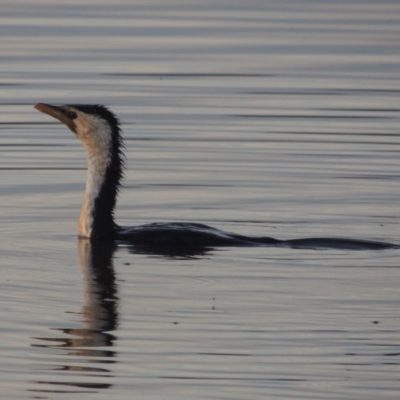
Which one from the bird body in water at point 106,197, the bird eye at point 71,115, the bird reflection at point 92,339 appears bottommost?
the bird reflection at point 92,339

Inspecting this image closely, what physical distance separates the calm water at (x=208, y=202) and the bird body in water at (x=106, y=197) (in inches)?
10.3

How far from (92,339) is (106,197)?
405cm

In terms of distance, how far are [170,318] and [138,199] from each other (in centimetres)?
550

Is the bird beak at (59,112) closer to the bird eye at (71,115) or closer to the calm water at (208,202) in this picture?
the bird eye at (71,115)

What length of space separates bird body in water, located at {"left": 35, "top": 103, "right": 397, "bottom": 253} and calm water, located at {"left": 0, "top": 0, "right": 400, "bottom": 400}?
0.26 meters

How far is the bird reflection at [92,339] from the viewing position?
9555mm

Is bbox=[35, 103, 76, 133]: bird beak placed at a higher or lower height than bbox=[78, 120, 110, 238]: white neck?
higher

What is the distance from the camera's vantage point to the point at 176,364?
9.80 meters

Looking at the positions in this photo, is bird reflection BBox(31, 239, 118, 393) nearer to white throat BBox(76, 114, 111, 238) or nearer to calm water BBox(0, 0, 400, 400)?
calm water BBox(0, 0, 400, 400)

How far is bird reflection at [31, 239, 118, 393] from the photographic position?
31.3ft

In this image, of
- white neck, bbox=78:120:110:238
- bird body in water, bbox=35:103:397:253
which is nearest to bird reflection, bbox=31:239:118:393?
bird body in water, bbox=35:103:397:253

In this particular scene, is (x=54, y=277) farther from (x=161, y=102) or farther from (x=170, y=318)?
(x=161, y=102)

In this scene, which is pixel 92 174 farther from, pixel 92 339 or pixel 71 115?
pixel 92 339

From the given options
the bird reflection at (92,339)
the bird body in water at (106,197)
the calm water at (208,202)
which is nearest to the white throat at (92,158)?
the bird body in water at (106,197)
